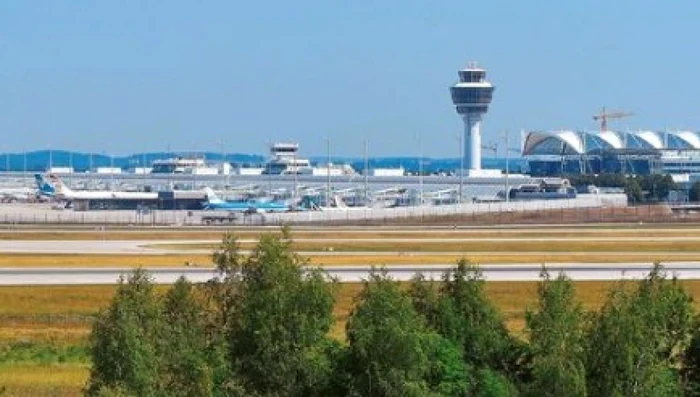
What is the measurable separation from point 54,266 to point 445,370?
45.2 m

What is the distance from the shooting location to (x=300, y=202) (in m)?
196

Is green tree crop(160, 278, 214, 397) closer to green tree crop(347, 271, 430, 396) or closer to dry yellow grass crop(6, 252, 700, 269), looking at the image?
green tree crop(347, 271, 430, 396)

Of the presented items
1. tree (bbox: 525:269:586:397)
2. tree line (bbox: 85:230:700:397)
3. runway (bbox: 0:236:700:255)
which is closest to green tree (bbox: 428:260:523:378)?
tree line (bbox: 85:230:700:397)

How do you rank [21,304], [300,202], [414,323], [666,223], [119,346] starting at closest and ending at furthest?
[119,346], [414,323], [21,304], [666,223], [300,202]

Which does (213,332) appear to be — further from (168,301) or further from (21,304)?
(21,304)

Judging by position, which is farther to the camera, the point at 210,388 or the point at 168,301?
the point at 168,301

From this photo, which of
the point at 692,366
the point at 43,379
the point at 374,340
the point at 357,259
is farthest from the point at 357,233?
the point at 374,340

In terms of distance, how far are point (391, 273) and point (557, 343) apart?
35.8 m

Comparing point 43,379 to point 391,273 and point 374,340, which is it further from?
point 391,273

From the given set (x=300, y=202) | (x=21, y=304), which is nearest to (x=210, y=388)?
(x=21, y=304)

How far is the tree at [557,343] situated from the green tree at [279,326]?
14.3 feet

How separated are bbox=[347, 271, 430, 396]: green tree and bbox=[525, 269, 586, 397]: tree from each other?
2.33 m

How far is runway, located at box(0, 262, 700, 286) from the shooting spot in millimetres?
64688

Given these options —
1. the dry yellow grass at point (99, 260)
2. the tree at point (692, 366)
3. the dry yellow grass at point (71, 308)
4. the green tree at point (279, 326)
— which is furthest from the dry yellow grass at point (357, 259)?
the green tree at point (279, 326)
